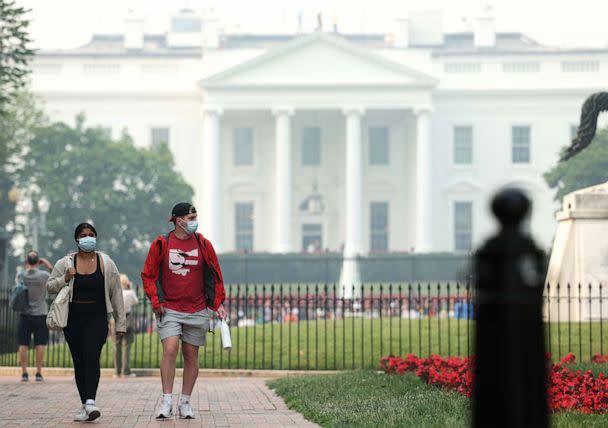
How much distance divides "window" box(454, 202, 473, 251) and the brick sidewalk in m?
56.4

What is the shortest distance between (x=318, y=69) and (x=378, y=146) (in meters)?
6.72

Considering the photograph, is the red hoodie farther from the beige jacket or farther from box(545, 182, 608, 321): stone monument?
box(545, 182, 608, 321): stone monument

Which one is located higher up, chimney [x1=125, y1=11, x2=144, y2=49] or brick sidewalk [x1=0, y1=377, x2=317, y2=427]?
chimney [x1=125, y1=11, x2=144, y2=49]

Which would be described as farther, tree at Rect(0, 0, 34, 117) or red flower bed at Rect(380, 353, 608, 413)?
tree at Rect(0, 0, 34, 117)

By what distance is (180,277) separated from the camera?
848cm

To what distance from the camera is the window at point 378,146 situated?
70375mm

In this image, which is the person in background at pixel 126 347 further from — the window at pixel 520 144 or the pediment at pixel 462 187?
the window at pixel 520 144

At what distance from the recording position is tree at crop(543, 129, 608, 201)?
50812 mm

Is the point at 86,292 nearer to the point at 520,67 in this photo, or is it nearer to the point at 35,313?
the point at 35,313

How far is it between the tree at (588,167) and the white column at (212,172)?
20858 mm

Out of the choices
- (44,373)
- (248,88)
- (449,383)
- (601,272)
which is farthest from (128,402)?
(248,88)

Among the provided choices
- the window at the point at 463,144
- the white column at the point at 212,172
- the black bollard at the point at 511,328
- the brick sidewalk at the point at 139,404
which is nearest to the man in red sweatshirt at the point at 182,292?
the brick sidewalk at the point at 139,404

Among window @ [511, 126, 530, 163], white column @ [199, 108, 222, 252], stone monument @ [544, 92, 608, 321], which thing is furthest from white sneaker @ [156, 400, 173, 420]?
window @ [511, 126, 530, 163]

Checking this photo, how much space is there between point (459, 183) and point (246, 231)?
12.8 meters
